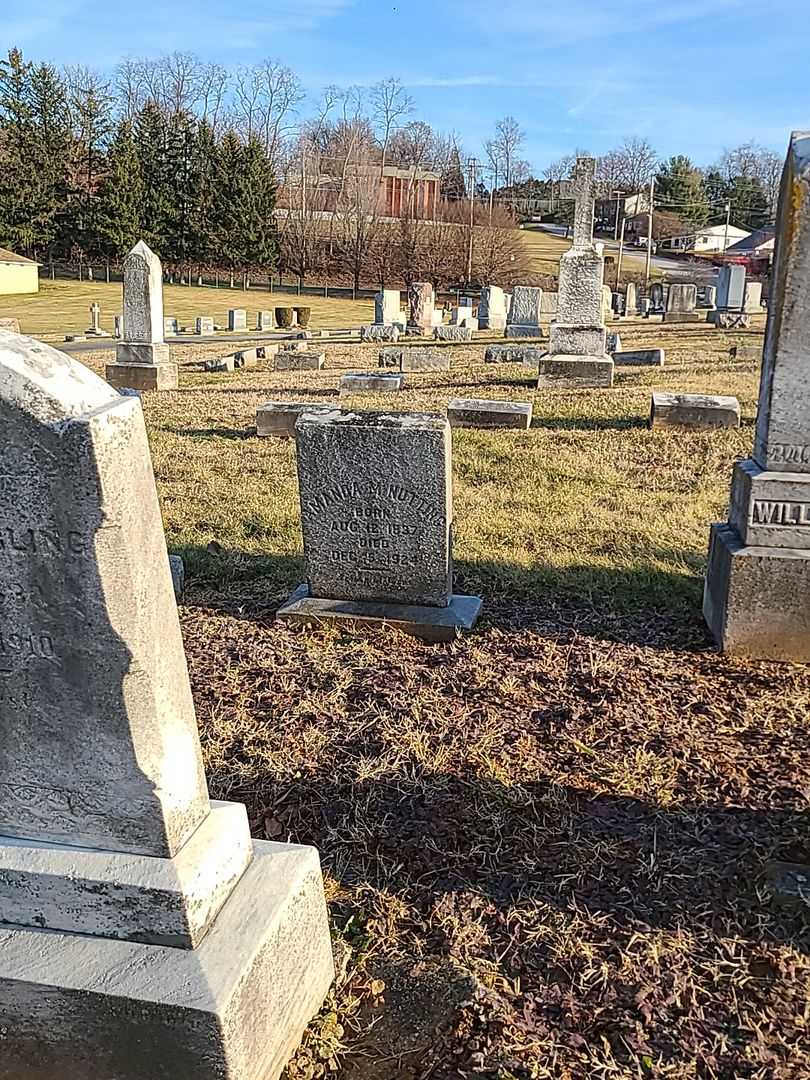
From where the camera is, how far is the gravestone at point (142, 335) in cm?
1564

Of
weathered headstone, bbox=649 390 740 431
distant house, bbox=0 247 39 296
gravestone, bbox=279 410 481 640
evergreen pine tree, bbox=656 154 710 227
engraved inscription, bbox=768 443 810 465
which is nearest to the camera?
engraved inscription, bbox=768 443 810 465

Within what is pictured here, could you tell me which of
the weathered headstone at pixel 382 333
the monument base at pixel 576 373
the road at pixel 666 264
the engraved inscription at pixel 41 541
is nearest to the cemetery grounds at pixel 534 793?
the engraved inscription at pixel 41 541

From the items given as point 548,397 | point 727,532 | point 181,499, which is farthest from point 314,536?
point 548,397

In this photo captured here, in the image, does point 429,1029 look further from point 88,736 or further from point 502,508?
point 502,508

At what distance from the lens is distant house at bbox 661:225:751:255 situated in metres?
80.2

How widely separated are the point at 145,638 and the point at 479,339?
2282cm

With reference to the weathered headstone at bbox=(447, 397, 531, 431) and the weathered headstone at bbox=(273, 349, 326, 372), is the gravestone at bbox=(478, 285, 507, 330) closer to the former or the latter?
the weathered headstone at bbox=(273, 349, 326, 372)

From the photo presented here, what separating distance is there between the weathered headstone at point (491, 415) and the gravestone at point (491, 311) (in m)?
19.1

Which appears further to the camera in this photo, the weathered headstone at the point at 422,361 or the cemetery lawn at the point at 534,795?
the weathered headstone at the point at 422,361

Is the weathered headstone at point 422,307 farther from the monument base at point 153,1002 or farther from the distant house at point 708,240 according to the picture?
the distant house at point 708,240

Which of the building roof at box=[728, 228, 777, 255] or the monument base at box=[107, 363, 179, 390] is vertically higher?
the building roof at box=[728, 228, 777, 255]

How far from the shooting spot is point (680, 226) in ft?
278

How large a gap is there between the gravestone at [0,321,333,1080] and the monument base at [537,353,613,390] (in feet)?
39.4

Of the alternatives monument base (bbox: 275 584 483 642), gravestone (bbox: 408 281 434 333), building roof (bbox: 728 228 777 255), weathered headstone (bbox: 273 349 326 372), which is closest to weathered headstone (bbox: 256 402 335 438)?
monument base (bbox: 275 584 483 642)
